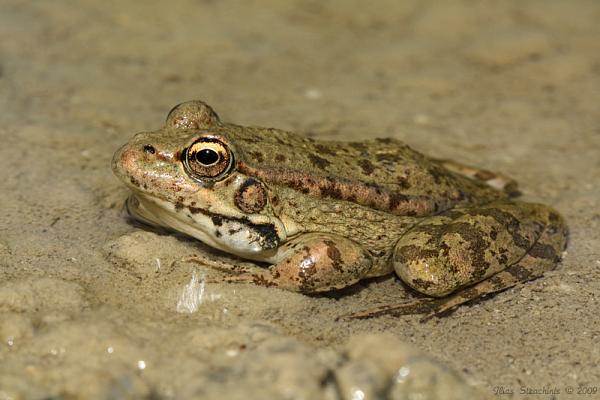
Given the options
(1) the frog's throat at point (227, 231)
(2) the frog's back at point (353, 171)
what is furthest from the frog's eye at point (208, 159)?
(1) the frog's throat at point (227, 231)

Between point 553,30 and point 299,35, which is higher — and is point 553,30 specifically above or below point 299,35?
above

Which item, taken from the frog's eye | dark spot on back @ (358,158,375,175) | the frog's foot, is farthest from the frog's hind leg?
the frog's eye

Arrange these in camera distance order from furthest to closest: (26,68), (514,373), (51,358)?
(26,68)
(514,373)
(51,358)

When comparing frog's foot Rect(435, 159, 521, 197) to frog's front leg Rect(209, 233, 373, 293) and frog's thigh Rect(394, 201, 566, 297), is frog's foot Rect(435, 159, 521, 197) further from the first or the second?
frog's front leg Rect(209, 233, 373, 293)

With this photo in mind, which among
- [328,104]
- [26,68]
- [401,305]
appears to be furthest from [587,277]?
[26,68]

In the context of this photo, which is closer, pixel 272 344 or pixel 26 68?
pixel 272 344

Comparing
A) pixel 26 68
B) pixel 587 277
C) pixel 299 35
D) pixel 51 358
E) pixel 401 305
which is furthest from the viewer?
pixel 299 35

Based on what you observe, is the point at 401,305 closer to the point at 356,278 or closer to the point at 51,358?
the point at 356,278

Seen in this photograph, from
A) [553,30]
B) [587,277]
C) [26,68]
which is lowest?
[26,68]
